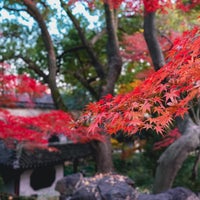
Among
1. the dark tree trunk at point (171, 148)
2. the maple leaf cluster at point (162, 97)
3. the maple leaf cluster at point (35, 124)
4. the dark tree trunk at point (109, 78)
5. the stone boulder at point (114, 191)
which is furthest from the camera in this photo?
the dark tree trunk at point (109, 78)

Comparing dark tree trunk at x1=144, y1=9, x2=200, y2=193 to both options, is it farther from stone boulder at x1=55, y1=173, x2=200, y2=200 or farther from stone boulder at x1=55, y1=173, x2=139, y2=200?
stone boulder at x1=55, y1=173, x2=139, y2=200

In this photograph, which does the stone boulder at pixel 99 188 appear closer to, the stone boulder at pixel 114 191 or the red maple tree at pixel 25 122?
the stone boulder at pixel 114 191

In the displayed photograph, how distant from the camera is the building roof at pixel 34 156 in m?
12.2

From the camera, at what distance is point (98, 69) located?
33.1ft

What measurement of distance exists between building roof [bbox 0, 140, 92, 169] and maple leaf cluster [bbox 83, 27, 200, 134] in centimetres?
988

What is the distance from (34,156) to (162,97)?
1140 cm

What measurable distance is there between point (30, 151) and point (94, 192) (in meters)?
7.33

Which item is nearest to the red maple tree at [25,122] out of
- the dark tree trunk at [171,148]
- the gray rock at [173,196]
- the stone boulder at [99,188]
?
the stone boulder at [99,188]

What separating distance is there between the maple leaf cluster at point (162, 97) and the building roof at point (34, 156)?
9.88 m

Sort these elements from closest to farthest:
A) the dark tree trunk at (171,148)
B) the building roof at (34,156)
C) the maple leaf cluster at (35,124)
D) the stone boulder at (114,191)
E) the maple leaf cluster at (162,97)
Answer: the maple leaf cluster at (162,97), the stone boulder at (114,191), the dark tree trunk at (171,148), the maple leaf cluster at (35,124), the building roof at (34,156)

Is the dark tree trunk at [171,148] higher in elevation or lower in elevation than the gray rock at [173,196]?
higher

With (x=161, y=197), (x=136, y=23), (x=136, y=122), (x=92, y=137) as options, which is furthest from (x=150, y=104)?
(x=136, y=23)

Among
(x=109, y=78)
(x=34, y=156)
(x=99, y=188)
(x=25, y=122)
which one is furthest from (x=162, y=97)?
(x=34, y=156)

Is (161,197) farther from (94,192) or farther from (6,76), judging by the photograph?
(6,76)
